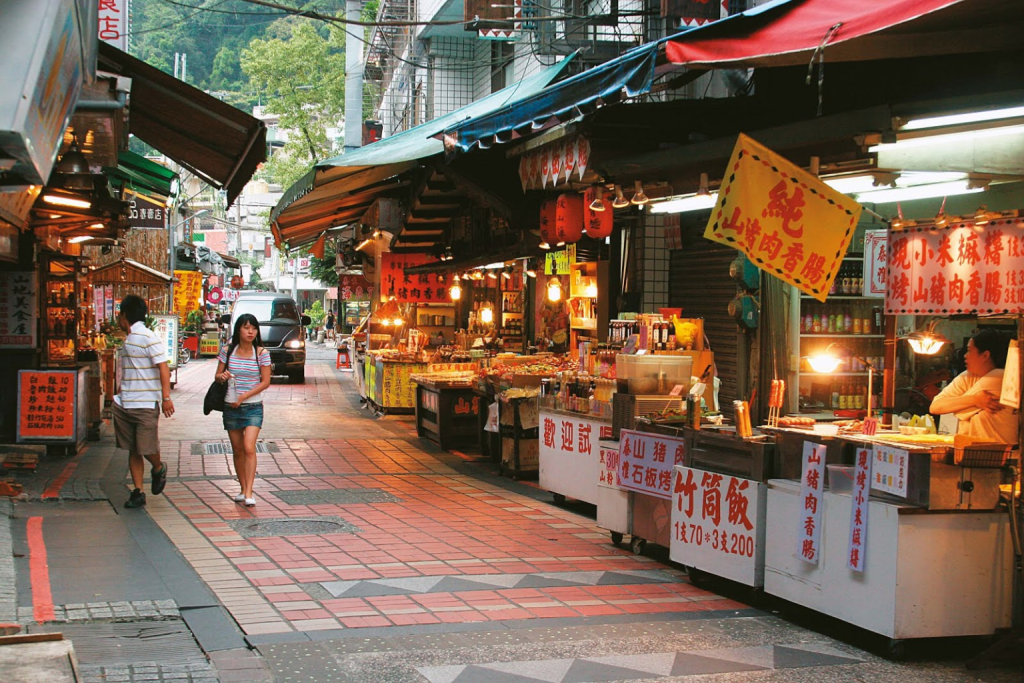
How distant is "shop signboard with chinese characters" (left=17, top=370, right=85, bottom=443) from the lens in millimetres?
12305

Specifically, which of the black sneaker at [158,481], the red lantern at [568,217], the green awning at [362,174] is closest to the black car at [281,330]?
the green awning at [362,174]

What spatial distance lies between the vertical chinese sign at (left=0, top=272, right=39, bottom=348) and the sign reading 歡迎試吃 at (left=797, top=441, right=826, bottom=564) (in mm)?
10224

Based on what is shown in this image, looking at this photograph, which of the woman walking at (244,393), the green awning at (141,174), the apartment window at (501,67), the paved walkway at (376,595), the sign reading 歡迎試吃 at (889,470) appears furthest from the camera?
the apartment window at (501,67)

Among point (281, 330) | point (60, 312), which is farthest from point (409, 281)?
point (281, 330)

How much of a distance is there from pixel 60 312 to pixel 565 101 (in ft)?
29.7

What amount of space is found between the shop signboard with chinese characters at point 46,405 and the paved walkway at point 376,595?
3.32 feet

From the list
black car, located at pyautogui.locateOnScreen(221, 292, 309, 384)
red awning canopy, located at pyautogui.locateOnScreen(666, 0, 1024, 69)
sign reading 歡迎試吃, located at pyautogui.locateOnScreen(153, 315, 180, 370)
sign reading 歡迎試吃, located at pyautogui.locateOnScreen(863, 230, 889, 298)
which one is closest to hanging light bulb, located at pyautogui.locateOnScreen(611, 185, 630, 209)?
sign reading 歡迎試吃, located at pyautogui.locateOnScreen(863, 230, 889, 298)

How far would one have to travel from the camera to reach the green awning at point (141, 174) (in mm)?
12281

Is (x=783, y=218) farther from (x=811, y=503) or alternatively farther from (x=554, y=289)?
(x=554, y=289)

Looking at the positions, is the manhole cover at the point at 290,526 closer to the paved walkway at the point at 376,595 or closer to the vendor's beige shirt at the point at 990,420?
the paved walkway at the point at 376,595

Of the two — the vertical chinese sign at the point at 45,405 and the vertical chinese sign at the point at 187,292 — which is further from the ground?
the vertical chinese sign at the point at 187,292

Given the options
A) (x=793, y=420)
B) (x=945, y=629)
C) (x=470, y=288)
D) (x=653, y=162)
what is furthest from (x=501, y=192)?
(x=470, y=288)

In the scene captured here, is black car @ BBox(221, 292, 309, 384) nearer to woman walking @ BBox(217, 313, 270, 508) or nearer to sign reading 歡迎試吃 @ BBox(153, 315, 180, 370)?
sign reading 歡迎試吃 @ BBox(153, 315, 180, 370)

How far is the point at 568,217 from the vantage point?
10727mm
